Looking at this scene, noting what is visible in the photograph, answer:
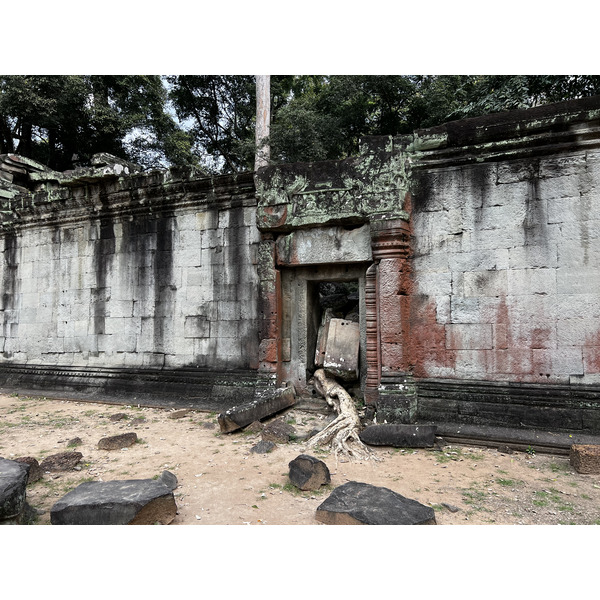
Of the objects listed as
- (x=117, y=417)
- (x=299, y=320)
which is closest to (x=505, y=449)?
(x=299, y=320)

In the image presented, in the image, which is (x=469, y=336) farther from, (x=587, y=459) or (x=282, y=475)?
(x=282, y=475)

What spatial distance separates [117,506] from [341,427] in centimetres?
307

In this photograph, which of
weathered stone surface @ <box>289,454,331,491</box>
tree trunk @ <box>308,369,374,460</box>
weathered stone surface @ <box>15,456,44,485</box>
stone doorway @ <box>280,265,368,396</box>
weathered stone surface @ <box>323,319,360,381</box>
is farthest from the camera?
stone doorway @ <box>280,265,368,396</box>

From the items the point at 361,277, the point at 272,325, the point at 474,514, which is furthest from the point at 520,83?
the point at 474,514

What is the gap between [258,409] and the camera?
6133 mm

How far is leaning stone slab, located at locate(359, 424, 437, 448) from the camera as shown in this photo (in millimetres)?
5207

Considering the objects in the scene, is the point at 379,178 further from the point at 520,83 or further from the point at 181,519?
the point at 520,83

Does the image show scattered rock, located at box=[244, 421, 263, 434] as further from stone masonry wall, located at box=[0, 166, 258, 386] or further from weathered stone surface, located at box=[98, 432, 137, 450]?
stone masonry wall, located at box=[0, 166, 258, 386]

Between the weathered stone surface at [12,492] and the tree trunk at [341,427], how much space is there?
9.80 ft

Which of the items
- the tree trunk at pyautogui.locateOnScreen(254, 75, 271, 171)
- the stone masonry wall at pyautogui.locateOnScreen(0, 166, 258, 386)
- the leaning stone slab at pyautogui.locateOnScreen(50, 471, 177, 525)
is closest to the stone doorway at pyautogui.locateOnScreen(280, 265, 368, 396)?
the stone masonry wall at pyautogui.locateOnScreen(0, 166, 258, 386)

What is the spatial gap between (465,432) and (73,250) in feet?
28.3

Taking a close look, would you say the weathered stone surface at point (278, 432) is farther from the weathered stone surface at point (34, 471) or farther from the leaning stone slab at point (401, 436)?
the weathered stone surface at point (34, 471)

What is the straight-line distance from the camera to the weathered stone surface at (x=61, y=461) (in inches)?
183

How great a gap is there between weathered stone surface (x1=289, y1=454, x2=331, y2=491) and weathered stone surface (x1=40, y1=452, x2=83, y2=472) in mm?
2509
